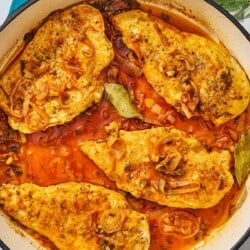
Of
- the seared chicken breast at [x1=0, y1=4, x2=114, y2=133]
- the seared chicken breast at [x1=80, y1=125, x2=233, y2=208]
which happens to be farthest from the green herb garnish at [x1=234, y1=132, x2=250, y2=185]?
the seared chicken breast at [x1=0, y1=4, x2=114, y2=133]

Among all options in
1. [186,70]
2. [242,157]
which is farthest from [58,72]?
[242,157]

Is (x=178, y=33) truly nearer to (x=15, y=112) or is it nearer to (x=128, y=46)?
(x=128, y=46)

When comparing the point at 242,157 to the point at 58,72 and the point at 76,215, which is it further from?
the point at 58,72

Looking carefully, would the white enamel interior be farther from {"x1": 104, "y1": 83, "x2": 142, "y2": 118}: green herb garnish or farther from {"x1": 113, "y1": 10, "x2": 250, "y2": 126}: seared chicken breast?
{"x1": 104, "y1": 83, "x2": 142, "y2": 118}: green herb garnish

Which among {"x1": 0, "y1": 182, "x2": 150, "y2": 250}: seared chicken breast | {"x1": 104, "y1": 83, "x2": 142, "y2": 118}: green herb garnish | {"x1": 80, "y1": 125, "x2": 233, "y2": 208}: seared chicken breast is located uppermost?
{"x1": 104, "y1": 83, "x2": 142, "y2": 118}: green herb garnish

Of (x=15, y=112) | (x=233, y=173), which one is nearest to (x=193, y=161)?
(x=233, y=173)

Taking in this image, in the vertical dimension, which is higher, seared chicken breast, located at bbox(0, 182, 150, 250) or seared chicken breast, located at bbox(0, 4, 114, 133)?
seared chicken breast, located at bbox(0, 4, 114, 133)
